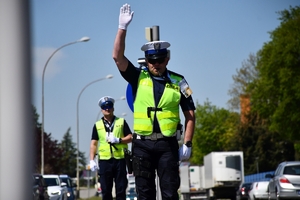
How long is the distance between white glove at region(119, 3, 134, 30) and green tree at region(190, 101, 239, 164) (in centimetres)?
10086

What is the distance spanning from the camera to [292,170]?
25.8 meters

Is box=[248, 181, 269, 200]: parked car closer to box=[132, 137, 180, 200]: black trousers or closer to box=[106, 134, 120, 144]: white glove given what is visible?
box=[106, 134, 120, 144]: white glove

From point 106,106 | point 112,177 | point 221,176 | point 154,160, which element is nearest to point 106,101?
point 106,106

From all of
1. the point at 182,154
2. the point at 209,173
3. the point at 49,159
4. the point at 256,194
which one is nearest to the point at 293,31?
the point at 209,173

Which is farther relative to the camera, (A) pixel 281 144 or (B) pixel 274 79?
(A) pixel 281 144

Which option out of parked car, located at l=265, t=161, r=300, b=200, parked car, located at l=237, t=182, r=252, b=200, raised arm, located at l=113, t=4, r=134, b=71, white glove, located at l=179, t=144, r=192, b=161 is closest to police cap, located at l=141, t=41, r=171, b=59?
raised arm, located at l=113, t=4, r=134, b=71

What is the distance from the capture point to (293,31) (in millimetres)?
55531

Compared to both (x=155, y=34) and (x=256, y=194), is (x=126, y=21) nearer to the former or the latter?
(x=155, y=34)

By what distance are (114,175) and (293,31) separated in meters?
46.1

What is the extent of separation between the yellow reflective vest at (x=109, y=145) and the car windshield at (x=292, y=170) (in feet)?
49.5

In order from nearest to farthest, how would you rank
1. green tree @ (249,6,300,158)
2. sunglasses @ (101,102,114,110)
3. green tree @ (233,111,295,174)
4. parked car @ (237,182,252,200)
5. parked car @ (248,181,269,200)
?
sunglasses @ (101,102,114,110) → parked car @ (248,181,269,200) → parked car @ (237,182,252,200) → green tree @ (249,6,300,158) → green tree @ (233,111,295,174)

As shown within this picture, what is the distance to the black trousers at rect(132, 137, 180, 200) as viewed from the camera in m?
6.79

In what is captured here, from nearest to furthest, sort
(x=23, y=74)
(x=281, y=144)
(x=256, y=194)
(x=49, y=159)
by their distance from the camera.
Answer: (x=23, y=74)
(x=256, y=194)
(x=49, y=159)
(x=281, y=144)

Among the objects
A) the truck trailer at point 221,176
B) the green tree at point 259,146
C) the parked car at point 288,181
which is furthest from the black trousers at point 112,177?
the green tree at point 259,146
